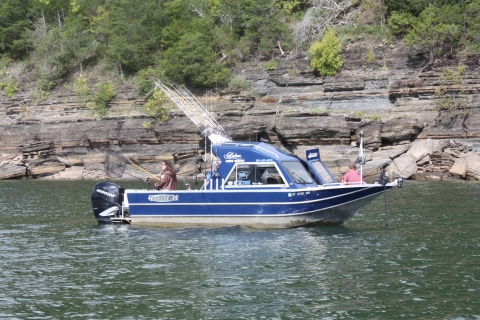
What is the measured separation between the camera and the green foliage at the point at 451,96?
136ft

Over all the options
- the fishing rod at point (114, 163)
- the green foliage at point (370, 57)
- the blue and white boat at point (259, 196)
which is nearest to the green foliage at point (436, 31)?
the green foliage at point (370, 57)

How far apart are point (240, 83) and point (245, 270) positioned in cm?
3829

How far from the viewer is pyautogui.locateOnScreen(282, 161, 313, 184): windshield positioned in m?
19.6

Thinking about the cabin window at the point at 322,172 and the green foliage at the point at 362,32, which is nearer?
the cabin window at the point at 322,172

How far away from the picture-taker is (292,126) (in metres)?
44.2

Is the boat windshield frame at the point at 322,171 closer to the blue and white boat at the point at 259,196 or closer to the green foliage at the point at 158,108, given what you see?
the blue and white boat at the point at 259,196

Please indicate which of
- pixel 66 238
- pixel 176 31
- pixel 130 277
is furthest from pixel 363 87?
pixel 130 277

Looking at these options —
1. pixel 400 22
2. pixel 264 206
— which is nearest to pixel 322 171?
pixel 264 206

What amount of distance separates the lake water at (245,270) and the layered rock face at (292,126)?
19164 mm

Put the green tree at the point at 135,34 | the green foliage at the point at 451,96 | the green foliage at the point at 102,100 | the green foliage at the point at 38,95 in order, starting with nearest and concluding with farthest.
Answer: the green foliage at the point at 451,96 < the green foliage at the point at 102,100 < the green foliage at the point at 38,95 < the green tree at the point at 135,34

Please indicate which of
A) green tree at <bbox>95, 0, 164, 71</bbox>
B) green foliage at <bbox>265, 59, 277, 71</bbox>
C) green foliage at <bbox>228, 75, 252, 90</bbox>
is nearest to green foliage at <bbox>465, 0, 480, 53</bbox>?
green foliage at <bbox>265, 59, 277, 71</bbox>

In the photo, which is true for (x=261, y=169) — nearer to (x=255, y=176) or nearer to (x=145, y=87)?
(x=255, y=176)

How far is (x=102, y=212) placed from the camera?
71.4 feet

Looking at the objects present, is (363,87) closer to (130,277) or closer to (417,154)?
(417,154)
